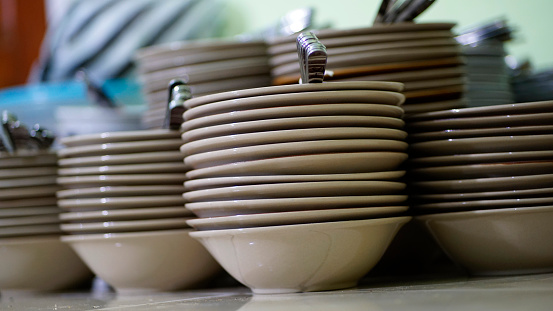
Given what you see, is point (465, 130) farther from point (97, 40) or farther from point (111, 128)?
point (97, 40)

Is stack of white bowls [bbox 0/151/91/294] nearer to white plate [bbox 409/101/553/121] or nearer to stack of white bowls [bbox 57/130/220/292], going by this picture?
stack of white bowls [bbox 57/130/220/292]

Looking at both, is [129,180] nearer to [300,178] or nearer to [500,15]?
[300,178]

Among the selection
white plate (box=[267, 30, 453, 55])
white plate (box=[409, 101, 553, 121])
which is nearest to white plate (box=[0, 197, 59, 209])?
white plate (box=[267, 30, 453, 55])

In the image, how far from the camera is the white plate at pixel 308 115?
27.1 inches

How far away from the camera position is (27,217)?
3.18 feet

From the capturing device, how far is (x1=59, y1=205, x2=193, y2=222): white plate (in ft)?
2.77

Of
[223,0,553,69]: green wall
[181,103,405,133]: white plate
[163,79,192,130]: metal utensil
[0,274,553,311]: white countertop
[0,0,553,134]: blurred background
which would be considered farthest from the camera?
[0,0,553,134]: blurred background

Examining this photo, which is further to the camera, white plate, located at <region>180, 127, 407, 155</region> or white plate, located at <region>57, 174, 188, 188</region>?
white plate, located at <region>57, 174, 188, 188</region>

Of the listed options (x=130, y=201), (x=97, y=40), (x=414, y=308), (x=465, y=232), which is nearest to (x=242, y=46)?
(x=130, y=201)

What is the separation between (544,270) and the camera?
76 cm

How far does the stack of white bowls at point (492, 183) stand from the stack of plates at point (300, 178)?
0.05m

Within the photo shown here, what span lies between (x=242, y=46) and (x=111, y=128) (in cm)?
33

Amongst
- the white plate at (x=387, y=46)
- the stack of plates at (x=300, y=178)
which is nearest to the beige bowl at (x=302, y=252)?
the stack of plates at (x=300, y=178)

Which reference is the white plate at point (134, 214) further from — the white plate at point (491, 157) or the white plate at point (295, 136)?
the white plate at point (491, 157)
